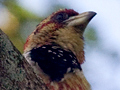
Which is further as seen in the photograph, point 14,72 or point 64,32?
point 64,32

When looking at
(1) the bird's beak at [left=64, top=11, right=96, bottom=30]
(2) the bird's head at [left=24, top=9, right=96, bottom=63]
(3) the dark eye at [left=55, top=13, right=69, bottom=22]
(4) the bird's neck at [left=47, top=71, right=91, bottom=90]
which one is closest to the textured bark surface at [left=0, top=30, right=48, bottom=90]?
(4) the bird's neck at [left=47, top=71, right=91, bottom=90]

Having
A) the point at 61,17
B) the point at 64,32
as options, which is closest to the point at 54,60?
the point at 64,32

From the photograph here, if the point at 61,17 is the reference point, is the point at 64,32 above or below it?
below

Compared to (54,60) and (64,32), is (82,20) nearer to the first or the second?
(64,32)

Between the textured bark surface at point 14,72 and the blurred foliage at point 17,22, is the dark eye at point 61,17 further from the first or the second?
the textured bark surface at point 14,72

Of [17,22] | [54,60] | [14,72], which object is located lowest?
[54,60]

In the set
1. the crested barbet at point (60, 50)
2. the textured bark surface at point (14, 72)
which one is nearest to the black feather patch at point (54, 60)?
the crested barbet at point (60, 50)

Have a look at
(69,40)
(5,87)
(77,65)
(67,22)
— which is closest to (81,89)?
(77,65)
